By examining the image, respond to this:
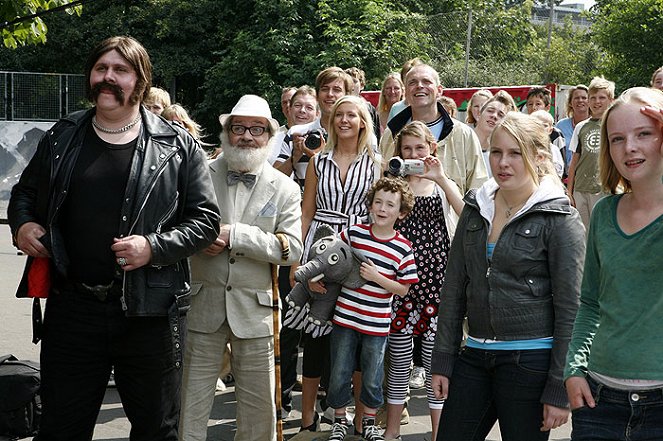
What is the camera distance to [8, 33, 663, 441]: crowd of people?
3.39 m

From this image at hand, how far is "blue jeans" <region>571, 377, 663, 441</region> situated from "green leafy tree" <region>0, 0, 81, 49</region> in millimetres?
4903

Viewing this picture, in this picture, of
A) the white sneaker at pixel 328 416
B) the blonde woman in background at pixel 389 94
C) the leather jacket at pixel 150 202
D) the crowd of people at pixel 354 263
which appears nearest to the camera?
the crowd of people at pixel 354 263

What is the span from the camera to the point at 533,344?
3875 mm

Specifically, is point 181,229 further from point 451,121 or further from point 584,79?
point 584,79

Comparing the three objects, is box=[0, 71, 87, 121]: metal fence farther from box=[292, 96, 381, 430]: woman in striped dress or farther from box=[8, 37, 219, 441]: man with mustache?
box=[8, 37, 219, 441]: man with mustache

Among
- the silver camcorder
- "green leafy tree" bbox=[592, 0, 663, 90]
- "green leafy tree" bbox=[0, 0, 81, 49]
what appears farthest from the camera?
"green leafy tree" bbox=[592, 0, 663, 90]

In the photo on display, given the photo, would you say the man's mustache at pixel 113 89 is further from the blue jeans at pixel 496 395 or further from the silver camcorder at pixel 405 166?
the silver camcorder at pixel 405 166

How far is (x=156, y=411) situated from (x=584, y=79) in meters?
33.3

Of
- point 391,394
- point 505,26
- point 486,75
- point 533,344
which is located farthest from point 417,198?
point 505,26

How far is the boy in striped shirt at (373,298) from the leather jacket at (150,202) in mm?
1418

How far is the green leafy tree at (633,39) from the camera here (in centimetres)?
2605

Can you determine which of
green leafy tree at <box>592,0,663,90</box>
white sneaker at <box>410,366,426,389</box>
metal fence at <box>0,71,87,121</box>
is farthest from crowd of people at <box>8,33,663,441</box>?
green leafy tree at <box>592,0,663,90</box>

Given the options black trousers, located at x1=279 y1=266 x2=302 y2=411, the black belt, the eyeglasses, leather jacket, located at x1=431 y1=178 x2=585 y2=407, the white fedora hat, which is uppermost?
the white fedora hat

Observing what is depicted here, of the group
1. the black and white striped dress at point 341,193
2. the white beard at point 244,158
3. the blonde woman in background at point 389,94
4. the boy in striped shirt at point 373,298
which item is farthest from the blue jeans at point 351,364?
the blonde woman in background at point 389,94
